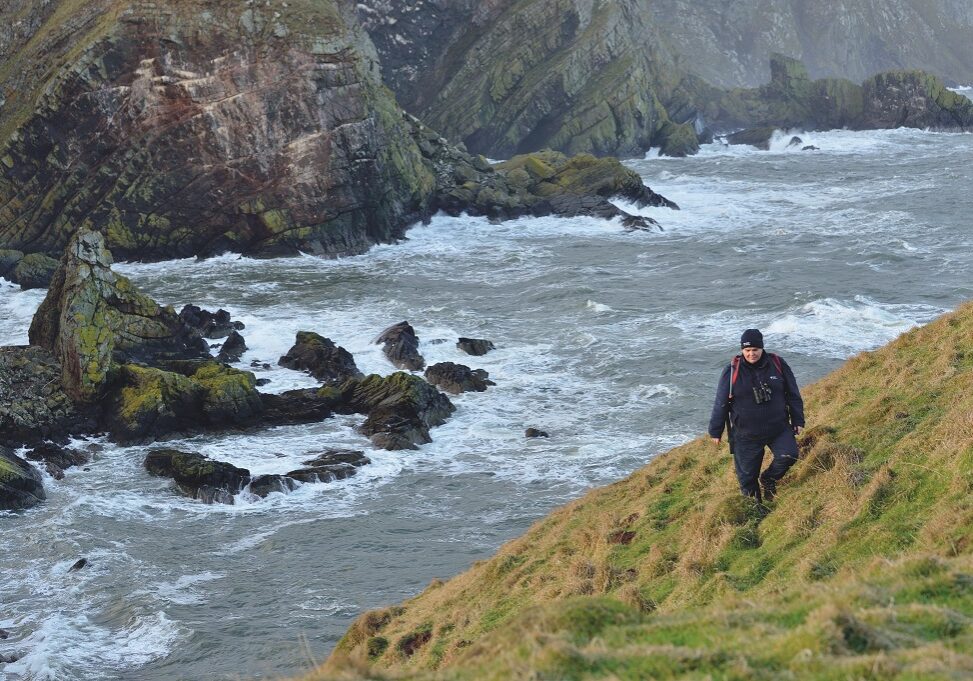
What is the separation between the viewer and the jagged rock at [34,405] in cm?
2909

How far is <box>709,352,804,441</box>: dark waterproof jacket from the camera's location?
12406 millimetres

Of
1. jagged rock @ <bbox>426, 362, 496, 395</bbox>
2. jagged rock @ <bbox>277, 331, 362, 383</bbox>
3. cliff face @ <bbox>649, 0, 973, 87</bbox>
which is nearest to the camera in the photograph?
jagged rock @ <bbox>426, 362, 496, 395</bbox>

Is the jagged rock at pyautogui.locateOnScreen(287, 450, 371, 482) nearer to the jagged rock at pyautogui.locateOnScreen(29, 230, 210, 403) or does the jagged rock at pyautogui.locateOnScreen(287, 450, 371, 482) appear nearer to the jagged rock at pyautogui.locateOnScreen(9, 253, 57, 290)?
the jagged rock at pyautogui.locateOnScreen(29, 230, 210, 403)

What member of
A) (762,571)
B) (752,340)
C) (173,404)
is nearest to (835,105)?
(173,404)

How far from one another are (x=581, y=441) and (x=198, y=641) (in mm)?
12238

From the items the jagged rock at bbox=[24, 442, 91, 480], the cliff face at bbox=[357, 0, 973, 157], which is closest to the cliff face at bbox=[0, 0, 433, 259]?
the jagged rock at bbox=[24, 442, 91, 480]

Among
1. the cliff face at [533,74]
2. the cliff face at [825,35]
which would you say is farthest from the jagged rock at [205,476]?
the cliff face at [825,35]

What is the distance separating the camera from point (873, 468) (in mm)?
12914

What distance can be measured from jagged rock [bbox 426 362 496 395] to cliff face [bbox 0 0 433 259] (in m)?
24.4

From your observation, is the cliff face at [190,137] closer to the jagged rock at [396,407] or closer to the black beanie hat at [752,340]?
the jagged rock at [396,407]

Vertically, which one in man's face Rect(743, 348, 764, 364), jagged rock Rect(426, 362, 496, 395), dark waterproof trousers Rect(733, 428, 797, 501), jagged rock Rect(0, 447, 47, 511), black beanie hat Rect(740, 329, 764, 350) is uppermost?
black beanie hat Rect(740, 329, 764, 350)

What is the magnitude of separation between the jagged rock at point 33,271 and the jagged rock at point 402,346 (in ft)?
64.0

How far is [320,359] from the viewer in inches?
1391

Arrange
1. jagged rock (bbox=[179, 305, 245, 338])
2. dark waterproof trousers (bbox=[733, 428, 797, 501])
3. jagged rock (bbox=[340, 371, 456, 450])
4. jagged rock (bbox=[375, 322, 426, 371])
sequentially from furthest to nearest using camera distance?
jagged rock (bbox=[179, 305, 245, 338]), jagged rock (bbox=[375, 322, 426, 371]), jagged rock (bbox=[340, 371, 456, 450]), dark waterproof trousers (bbox=[733, 428, 797, 501])
